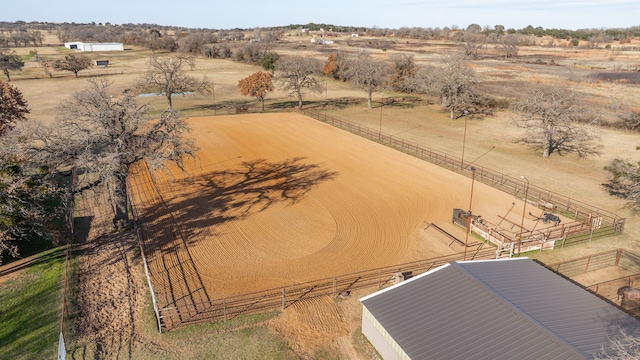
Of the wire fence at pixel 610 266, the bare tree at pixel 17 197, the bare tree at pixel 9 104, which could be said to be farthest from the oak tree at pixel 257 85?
the wire fence at pixel 610 266

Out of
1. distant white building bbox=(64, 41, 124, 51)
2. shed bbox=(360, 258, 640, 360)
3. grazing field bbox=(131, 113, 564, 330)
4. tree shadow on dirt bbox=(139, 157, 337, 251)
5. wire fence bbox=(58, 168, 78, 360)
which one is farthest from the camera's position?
distant white building bbox=(64, 41, 124, 51)

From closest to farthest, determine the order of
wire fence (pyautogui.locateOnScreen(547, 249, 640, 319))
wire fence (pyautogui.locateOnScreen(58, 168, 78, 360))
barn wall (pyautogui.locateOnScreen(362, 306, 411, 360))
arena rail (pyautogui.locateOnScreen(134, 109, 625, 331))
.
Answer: barn wall (pyautogui.locateOnScreen(362, 306, 411, 360)) → wire fence (pyautogui.locateOnScreen(58, 168, 78, 360)) → arena rail (pyautogui.locateOnScreen(134, 109, 625, 331)) → wire fence (pyautogui.locateOnScreen(547, 249, 640, 319))

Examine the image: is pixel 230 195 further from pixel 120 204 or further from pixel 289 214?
pixel 120 204

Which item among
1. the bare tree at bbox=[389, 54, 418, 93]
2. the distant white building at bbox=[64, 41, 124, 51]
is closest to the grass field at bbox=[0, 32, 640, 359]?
the bare tree at bbox=[389, 54, 418, 93]

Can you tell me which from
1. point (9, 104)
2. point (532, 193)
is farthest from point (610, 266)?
point (9, 104)

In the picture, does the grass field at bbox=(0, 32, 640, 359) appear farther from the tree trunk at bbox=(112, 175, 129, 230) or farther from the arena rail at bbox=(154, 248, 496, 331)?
the tree trunk at bbox=(112, 175, 129, 230)

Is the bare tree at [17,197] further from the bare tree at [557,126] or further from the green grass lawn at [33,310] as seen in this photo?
the bare tree at [557,126]

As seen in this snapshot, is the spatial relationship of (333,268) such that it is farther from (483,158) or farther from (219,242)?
(483,158)
